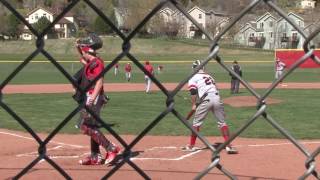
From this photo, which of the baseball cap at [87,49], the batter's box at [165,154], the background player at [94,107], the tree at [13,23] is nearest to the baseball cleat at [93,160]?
the background player at [94,107]

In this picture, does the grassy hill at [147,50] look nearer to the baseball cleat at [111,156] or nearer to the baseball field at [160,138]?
the baseball field at [160,138]

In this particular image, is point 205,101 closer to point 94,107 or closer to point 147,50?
point 94,107

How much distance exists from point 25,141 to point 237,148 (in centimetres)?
444

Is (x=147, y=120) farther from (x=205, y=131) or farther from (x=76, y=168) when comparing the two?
(x=76, y=168)

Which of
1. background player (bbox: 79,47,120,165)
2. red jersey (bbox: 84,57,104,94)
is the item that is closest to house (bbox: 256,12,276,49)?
background player (bbox: 79,47,120,165)

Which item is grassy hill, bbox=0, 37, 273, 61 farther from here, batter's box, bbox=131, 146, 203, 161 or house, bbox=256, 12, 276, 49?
→ batter's box, bbox=131, 146, 203, 161

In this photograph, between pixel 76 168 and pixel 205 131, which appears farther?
pixel 205 131

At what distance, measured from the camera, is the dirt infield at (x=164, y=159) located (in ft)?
25.9

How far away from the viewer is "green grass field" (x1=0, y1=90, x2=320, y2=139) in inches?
531

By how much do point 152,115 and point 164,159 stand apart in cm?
784

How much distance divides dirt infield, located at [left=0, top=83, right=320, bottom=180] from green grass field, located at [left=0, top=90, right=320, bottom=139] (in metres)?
1.40

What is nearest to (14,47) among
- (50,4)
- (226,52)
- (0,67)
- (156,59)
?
(0,67)

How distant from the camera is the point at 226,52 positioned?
2463 inches

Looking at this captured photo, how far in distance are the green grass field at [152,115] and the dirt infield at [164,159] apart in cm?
140
